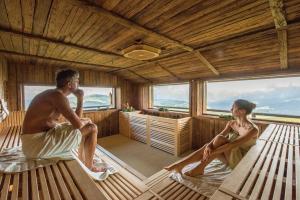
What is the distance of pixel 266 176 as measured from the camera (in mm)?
1140

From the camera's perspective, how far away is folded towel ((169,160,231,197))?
170 centimetres

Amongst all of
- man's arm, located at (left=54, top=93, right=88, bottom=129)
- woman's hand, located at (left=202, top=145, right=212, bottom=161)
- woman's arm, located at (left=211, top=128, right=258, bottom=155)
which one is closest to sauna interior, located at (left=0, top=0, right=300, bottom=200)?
woman's arm, located at (left=211, top=128, right=258, bottom=155)

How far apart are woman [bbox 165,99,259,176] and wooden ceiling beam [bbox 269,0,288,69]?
3.61ft

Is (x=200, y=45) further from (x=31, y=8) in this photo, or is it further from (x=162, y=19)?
(x=31, y=8)

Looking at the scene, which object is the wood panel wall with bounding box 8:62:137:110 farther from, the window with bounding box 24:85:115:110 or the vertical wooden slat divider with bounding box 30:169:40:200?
the vertical wooden slat divider with bounding box 30:169:40:200

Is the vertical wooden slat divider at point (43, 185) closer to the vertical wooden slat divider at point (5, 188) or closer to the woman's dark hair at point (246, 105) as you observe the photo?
the vertical wooden slat divider at point (5, 188)

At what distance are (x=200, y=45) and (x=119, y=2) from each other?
182cm

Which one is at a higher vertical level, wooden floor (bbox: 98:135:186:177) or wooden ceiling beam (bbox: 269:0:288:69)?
wooden ceiling beam (bbox: 269:0:288:69)

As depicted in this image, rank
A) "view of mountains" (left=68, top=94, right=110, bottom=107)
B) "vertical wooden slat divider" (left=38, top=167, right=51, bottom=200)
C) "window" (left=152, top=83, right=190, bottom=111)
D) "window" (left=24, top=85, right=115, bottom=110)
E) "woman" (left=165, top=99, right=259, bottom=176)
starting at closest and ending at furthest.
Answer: "vertical wooden slat divider" (left=38, top=167, right=51, bottom=200) → "woman" (left=165, top=99, right=259, bottom=176) → "window" (left=152, top=83, right=190, bottom=111) → "window" (left=24, top=85, right=115, bottom=110) → "view of mountains" (left=68, top=94, right=110, bottom=107)

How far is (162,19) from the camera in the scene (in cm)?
200

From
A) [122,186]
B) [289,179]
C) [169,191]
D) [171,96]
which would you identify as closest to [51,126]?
[122,186]

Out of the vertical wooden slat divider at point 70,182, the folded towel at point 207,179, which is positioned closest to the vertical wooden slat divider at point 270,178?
the folded towel at point 207,179

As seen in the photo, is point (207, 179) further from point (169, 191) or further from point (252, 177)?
point (252, 177)

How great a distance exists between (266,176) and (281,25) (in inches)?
78.9
